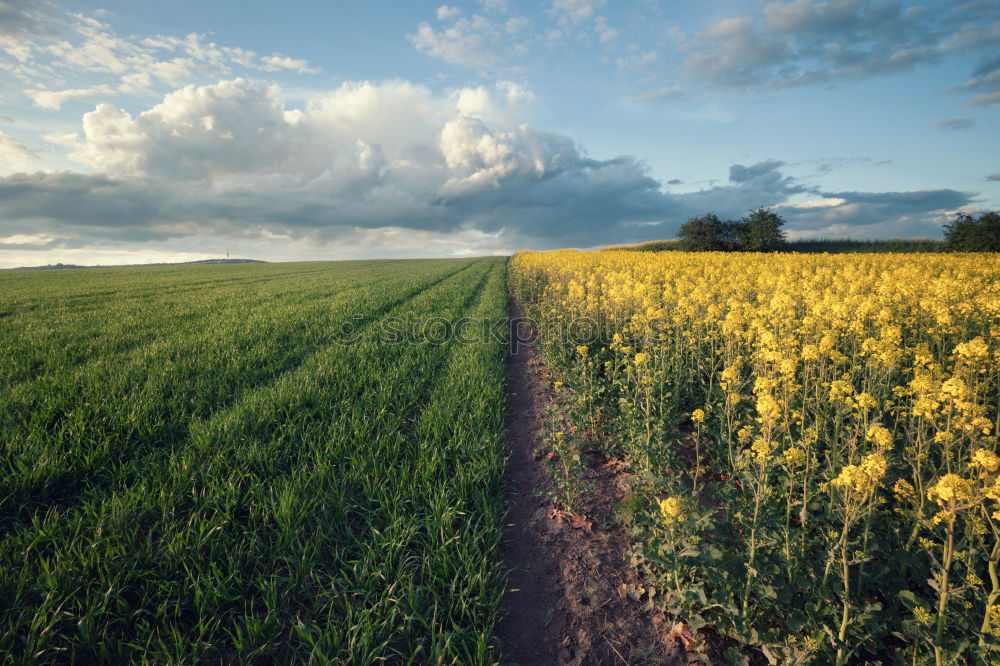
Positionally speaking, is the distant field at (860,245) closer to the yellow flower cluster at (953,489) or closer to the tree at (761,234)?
the tree at (761,234)

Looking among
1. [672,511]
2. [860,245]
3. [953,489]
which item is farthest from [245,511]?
[860,245]

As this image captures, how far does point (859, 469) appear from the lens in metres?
2.17

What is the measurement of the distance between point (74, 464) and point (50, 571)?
149 centimetres

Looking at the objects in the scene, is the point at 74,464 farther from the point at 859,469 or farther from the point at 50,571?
the point at 859,469

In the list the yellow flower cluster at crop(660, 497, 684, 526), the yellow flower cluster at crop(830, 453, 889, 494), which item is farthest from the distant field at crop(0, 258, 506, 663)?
the yellow flower cluster at crop(830, 453, 889, 494)

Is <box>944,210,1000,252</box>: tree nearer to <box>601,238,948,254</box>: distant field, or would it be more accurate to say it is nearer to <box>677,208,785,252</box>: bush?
<box>601,238,948,254</box>: distant field

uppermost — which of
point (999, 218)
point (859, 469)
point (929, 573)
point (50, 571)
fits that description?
point (999, 218)

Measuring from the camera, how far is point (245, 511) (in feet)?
10.6

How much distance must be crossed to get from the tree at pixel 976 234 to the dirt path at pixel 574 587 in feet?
121

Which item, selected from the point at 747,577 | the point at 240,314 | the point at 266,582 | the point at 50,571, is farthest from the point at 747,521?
the point at 240,314

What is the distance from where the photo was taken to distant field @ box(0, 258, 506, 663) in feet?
7.55

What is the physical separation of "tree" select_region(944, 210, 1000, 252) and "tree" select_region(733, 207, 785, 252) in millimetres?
16105

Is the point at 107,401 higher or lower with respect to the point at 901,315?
lower

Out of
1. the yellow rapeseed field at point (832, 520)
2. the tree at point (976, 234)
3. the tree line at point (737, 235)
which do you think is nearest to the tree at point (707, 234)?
the tree line at point (737, 235)
